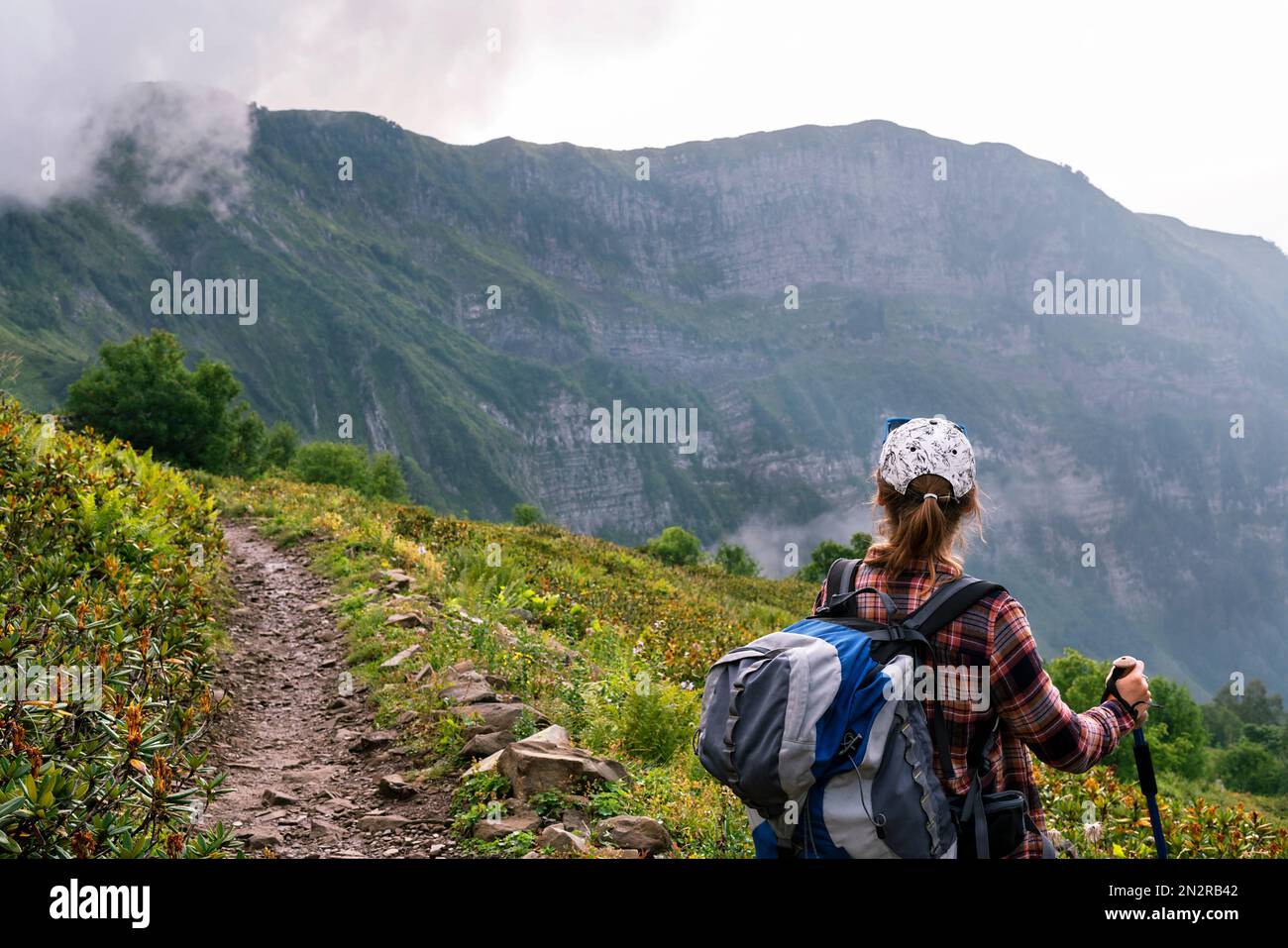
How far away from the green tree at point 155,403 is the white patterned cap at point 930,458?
35976 mm

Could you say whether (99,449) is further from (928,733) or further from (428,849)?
(928,733)

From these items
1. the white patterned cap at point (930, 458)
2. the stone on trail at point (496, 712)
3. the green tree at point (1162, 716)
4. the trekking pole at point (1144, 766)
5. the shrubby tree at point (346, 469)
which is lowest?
the green tree at point (1162, 716)

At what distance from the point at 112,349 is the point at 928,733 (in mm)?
41237

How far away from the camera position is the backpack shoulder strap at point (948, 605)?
9.65ft

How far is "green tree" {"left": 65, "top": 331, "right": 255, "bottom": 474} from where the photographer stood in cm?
3488

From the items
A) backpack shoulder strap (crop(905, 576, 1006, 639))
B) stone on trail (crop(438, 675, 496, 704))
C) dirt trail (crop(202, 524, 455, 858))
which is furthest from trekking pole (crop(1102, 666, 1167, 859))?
stone on trail (crop(438, 675, 496, 704))

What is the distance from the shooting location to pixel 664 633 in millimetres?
12453

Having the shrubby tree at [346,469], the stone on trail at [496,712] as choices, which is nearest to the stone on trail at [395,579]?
the stone on trail at [496,712]

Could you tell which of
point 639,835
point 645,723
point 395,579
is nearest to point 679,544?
point 395,579

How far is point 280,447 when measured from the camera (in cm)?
6625

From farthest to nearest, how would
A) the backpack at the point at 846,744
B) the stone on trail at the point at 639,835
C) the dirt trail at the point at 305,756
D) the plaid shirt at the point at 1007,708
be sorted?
1. the dirt trail at the point at 305,756
2. the stone on trail at the point at 639,835
3. the plaid shirt at the point at 1007,708
4. the backpack at the point at 846,744

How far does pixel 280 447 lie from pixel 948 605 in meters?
69.6

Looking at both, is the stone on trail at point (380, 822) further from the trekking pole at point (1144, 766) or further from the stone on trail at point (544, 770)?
the trekking pole at point (1144, 766)
